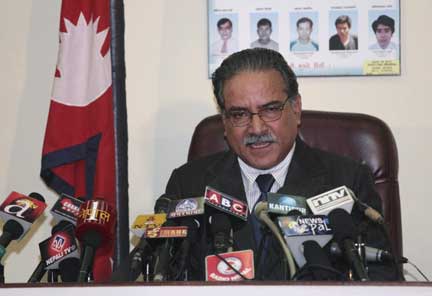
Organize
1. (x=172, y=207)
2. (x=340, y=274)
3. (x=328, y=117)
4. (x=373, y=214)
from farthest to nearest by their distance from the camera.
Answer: (x=328, y=117) → (x=172, y=207) → (x=373, y=214) → (x=340, y=274)

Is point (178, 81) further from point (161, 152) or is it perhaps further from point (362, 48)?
point (362, 48)

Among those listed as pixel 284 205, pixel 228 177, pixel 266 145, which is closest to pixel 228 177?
pixel 228 177

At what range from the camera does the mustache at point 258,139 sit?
7.89ft

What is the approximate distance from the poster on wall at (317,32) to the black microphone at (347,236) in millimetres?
1575

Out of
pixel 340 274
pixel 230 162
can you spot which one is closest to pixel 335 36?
pixel 230 162

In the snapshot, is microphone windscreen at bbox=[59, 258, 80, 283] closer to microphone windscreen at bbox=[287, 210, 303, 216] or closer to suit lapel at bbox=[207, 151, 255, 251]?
microphone windscreen at bbox=[287, 210, 303, 216]

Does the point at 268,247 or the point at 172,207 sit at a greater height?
the point at 172,207

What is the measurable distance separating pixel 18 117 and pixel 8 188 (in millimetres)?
340

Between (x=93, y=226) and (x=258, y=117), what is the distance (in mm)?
859

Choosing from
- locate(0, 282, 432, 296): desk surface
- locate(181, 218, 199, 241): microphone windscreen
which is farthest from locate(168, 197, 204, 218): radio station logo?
locate(0, 282, 432, 296): desk surface

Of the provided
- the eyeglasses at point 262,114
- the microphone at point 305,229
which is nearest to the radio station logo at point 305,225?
the microphone at point 305,229

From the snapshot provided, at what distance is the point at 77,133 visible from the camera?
2896 millimetres

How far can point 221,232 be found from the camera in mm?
1671

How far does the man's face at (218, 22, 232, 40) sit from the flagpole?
0.45 meters
